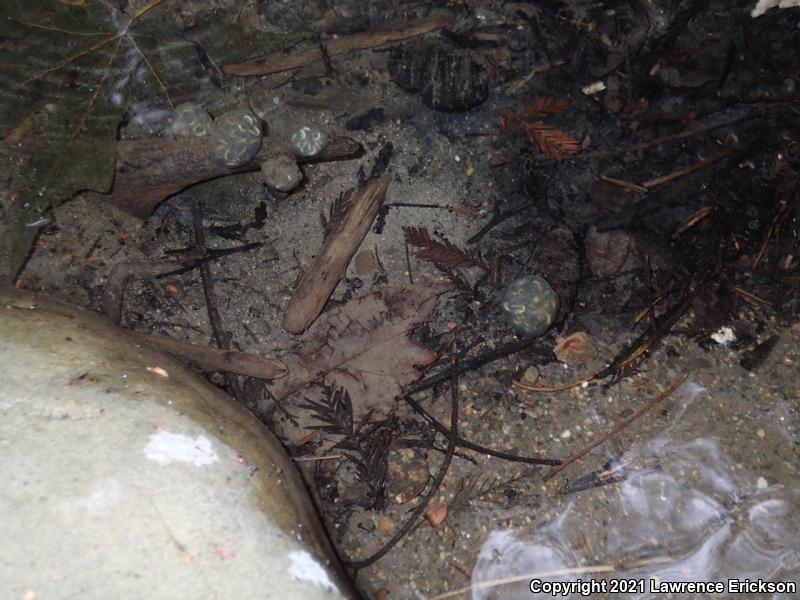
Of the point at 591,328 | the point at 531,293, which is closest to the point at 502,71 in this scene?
the point at 531,293

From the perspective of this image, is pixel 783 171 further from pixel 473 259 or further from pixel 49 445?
pixel 49 445

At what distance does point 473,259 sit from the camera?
10.8 ft

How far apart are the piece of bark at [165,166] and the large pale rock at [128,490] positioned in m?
0.93

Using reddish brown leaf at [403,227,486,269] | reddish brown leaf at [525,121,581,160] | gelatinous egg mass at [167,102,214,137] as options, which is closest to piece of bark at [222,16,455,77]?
gelatinous egg mass at [167,102,214,137]

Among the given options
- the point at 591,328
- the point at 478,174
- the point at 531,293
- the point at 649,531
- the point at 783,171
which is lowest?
the point at 649,531

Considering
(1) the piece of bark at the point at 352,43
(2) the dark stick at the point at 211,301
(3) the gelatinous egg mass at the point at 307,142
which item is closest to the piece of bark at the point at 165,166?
(3) the gelatinous egg mass at the point at 307,142

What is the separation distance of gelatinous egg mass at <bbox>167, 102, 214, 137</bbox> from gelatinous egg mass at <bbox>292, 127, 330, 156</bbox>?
0.48 meters

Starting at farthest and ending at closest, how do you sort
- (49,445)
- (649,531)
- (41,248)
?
(41,248) → (649,531) → (49,445)

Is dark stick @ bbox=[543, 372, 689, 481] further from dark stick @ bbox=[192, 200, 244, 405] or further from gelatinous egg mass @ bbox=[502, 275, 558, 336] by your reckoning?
dark stick @ bbox=[192, 200, 244, 405]

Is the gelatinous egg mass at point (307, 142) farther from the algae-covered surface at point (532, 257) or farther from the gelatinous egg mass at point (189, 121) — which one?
the gelatinous egg mass at point (189, 121)

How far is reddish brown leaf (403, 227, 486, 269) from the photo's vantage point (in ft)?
10.8

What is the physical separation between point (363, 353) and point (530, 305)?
0.91 meters

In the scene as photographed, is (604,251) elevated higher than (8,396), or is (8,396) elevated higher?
(8,396)

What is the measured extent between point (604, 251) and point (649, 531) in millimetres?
1495
